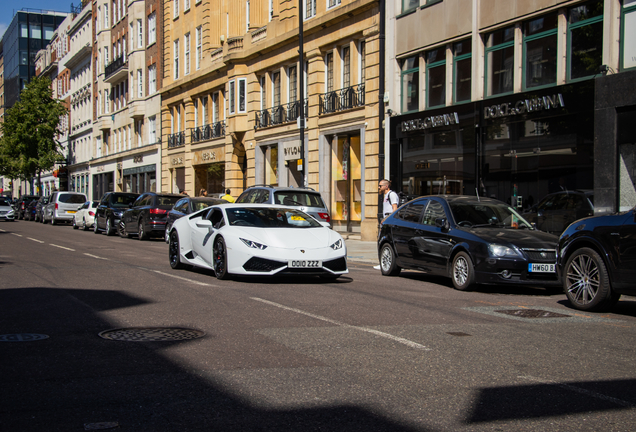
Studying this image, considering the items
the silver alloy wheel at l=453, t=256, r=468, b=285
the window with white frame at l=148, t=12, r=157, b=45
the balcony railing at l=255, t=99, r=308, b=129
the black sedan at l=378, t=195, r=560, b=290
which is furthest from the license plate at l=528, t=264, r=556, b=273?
the window with white frame at l=148, t=12, r=157, b=45

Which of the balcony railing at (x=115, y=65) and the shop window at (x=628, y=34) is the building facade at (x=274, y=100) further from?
the balcony railing at (x=115, y=65)

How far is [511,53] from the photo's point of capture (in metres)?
20.6

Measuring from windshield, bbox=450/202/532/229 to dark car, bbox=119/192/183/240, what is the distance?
632 inches

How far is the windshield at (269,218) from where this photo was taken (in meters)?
12.4

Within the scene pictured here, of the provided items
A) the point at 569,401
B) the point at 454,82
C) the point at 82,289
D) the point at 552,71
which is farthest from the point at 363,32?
the point at 569,401

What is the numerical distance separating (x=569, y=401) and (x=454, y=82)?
63.1 feet

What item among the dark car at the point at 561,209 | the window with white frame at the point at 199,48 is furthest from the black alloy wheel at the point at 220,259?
the window with white frame at the point at 199,48

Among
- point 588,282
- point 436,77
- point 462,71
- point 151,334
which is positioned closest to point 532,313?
point 588,282

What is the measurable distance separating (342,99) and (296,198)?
381 inches

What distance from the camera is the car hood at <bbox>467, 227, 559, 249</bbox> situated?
37.0 ft

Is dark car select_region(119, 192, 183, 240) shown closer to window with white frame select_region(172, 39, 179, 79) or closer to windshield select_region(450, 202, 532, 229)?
windshield select_region(450, 202, 532, 229)

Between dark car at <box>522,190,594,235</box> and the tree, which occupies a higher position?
the tree

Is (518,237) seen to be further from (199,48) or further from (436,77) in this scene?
(199,48)

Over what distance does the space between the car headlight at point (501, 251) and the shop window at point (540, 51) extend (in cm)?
927
